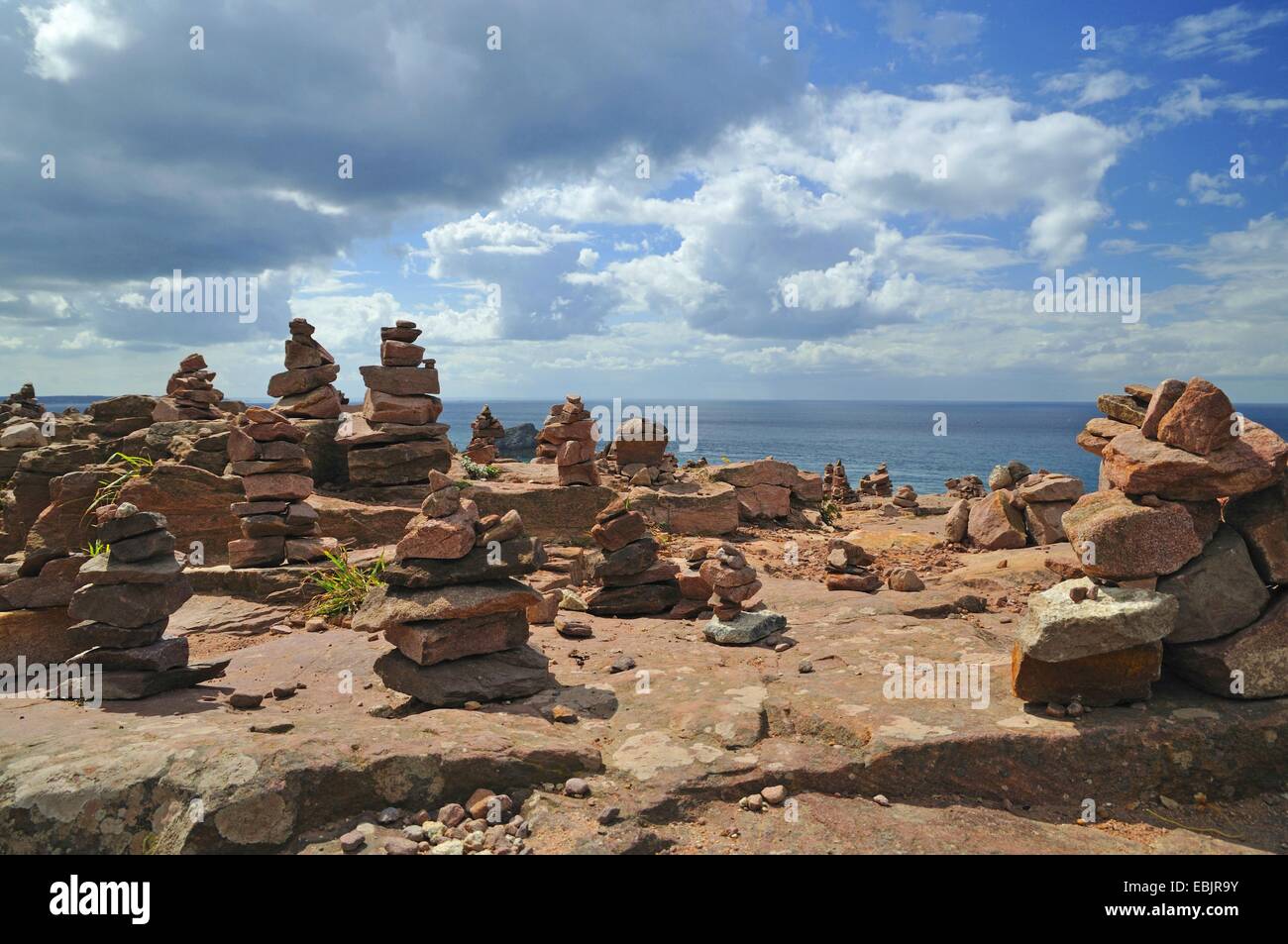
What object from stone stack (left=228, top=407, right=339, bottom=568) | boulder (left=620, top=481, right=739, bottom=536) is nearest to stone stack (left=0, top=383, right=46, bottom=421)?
stone stack (left=228, top=407, right=339, bottom=568)

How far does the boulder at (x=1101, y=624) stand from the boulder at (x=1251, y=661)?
487 mm

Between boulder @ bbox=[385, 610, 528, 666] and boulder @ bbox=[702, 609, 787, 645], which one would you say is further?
boulder @ bbox=[702, 609, 787, 645]

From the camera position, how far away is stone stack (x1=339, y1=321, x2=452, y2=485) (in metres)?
16.6

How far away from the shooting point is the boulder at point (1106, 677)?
6246mm

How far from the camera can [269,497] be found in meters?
12.6

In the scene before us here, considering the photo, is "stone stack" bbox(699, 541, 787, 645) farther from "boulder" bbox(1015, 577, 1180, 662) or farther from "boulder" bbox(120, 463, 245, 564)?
"boulder" bbox(120, 463, 245, 564)

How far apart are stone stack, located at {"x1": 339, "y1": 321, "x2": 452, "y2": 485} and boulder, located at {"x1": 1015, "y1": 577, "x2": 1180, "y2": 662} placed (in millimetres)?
13159

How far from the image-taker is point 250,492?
12.5 m

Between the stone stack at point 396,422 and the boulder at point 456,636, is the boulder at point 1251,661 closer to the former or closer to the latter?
the boulder at point 456,636

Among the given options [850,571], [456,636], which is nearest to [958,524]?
[850,571]

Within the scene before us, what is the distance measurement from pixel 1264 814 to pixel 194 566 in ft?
45.8

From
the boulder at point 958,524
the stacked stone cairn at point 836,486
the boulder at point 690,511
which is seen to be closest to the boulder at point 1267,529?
the boulder at point 958,524
